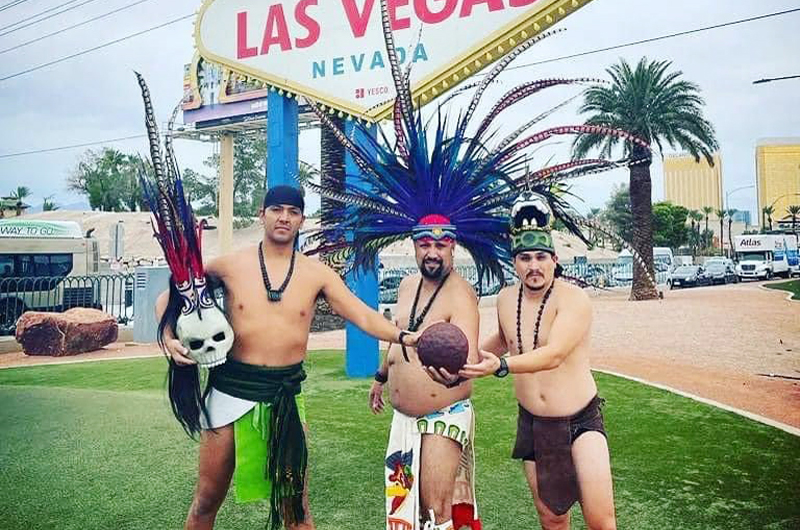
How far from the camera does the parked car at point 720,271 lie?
28.9m

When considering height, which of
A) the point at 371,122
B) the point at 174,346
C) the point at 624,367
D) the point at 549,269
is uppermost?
the point at 371,122

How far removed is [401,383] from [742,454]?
10.2 ft

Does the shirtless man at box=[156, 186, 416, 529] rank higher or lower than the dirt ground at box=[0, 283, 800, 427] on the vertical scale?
higher

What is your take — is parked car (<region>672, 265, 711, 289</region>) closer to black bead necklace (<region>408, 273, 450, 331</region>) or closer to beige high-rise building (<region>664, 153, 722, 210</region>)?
beige high-rise building (<region>664, 153, 722, 210</region>)

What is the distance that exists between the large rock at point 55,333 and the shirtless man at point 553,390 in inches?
362

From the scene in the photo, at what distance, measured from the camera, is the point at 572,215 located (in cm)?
293

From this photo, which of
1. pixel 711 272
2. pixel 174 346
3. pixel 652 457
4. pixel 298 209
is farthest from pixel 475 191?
pixel 711 272

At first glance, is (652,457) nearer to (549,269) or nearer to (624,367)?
(549,269)

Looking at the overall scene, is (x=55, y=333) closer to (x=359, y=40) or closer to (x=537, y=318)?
(x=359, y=40)

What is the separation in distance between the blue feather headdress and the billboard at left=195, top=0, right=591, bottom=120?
3410 millimetres

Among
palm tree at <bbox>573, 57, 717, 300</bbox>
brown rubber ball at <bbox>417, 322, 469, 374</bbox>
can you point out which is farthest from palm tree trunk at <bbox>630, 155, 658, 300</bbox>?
brown rubber ball at <bbox>417, 322, 469, 374</bbox>

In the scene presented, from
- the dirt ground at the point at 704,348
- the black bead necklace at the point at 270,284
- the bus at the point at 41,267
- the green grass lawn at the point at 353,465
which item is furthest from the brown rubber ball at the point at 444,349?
the bus at the point at 41,267

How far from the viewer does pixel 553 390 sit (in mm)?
2484

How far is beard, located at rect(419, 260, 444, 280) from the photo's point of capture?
262cm
